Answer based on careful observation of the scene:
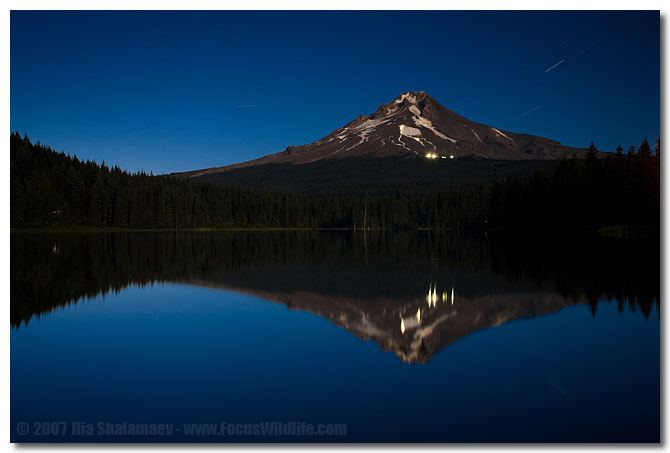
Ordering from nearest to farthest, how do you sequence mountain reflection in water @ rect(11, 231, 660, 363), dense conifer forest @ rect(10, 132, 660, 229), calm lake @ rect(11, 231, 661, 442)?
calm lake @ rect(11, 231, 661, 442)
mountain reflection in water @ rect(11, 231, 660, 363)
dense conifer forest @ rect(10, 132, 660, 229)

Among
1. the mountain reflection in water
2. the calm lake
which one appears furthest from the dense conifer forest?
the calm lake

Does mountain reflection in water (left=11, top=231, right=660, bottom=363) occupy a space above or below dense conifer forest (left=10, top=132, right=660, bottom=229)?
below

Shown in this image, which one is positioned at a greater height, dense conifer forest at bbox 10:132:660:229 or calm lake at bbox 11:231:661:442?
dense conifer forest at bbox 10:132:660:229

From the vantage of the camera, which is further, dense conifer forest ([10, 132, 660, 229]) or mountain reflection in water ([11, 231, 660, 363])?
dense conifer forest ([10, 132, 660, 229])

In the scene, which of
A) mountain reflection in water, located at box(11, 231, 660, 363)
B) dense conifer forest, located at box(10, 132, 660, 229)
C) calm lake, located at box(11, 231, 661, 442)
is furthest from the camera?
dense conifer forest, located at box(10, 132, 660, 229)

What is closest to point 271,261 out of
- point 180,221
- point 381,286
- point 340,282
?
point 340,282

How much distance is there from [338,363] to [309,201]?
595ft

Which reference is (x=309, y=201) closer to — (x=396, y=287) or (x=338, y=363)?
(x=396, y=287)

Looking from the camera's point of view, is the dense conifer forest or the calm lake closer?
the calm lake

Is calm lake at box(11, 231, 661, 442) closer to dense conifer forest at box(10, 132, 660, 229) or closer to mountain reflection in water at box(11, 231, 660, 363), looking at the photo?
mountain reflection in water at box(11, 231, 660, 363)

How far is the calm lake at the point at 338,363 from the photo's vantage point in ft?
23.2

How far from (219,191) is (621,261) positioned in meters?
154

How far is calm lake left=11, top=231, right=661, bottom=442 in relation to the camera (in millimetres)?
7070

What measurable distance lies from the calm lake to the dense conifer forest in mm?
41615
